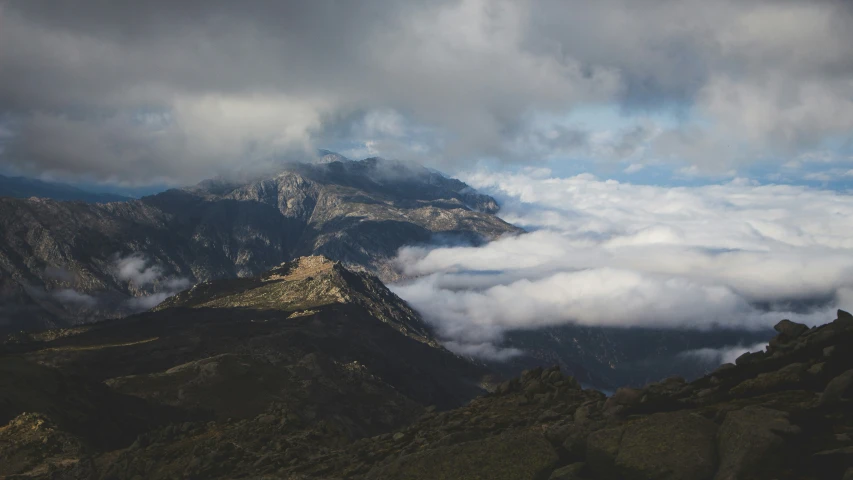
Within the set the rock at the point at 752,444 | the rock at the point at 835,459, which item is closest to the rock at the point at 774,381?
the rock at the point at 752,444

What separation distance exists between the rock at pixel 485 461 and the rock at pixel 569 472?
1995 mm

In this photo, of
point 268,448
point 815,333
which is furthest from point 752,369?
point 268,448

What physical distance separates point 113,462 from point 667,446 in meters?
69.0

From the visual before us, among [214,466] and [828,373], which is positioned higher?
[828,373]

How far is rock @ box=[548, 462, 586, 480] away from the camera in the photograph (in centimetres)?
2863

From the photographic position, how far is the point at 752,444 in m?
26.3

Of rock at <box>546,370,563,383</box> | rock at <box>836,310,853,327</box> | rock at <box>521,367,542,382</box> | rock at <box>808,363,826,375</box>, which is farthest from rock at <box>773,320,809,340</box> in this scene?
rock at <box>521,367,542,382</box>

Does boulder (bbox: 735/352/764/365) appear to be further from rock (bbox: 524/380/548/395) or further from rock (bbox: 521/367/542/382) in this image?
rock (bbox: 521/367/542/382)

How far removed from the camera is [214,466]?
57.2 m

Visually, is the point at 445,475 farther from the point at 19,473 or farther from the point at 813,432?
the point at 19,473

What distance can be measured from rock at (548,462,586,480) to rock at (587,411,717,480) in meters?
0.79

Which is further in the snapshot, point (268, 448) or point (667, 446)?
point (268, 448)

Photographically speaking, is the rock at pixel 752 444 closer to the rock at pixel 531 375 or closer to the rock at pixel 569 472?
the rock at pixel 569 472

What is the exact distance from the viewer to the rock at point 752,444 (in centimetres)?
2562
